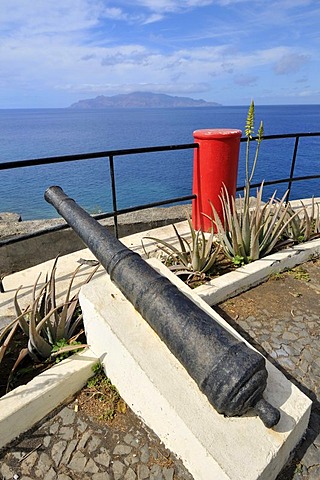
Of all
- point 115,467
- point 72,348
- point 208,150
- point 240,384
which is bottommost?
point 115,467

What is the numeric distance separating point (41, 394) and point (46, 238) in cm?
482

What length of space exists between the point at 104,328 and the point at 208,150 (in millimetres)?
2704

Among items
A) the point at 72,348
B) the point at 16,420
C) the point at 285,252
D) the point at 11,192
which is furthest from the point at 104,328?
the point at 11,192

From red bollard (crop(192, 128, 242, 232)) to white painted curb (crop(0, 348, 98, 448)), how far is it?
2.27 metres

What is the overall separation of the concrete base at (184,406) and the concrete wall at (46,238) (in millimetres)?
4183

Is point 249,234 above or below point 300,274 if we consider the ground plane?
above

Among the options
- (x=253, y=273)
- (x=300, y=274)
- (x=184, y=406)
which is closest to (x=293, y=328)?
(x=253, y=273)

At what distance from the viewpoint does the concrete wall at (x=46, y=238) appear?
604 cm

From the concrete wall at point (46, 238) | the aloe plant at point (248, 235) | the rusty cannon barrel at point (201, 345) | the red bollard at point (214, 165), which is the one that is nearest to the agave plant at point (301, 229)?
the aloe plant at point (248, 235)

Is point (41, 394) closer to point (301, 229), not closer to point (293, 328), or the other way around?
point (293, 328)

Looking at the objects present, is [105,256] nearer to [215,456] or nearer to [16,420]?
[16,420]

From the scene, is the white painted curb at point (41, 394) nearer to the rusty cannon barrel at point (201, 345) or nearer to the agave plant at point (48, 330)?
the agave plant at point (48, 330)

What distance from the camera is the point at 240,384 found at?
1.41 m

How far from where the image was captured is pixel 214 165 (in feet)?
13.3
